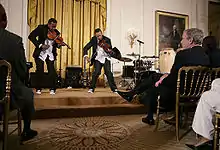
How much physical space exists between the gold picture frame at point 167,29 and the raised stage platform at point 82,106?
3.93 metres

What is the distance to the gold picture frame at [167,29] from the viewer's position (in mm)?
7711

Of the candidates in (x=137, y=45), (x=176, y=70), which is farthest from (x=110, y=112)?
(x=137, y=45)

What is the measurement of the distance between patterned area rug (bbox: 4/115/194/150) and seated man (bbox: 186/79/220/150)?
15.5 inches

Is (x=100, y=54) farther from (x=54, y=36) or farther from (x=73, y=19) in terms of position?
(x=73, y=19)

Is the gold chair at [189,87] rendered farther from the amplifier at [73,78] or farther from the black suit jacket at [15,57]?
the amplifier at [73,78]

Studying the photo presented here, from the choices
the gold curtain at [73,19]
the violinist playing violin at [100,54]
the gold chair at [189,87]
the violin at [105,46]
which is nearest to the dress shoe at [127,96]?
the violinist playing violin at [100,54]

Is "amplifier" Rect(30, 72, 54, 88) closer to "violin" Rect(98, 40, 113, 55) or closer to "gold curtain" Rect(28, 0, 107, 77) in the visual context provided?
"violin" Rect(98, 40, 113, 55)

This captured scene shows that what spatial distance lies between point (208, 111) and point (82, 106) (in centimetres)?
232

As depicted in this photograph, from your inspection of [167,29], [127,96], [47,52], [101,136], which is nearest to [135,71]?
[127,96]

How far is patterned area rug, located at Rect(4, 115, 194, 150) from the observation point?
2.22 meters

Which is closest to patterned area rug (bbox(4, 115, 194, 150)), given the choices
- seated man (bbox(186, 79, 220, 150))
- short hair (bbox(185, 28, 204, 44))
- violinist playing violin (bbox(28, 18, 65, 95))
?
seated man (bbox(186, 79, 220, 150))

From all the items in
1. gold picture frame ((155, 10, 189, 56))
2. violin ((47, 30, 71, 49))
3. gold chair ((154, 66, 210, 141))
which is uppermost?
gold picture frame ((155, 10, 189, 56))

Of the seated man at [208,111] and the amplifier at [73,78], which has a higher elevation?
the amplifier at [73,78]

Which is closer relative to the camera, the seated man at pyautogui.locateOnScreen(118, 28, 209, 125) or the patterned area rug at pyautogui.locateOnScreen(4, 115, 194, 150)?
the patterned area rug at pyautogui.locateOnScreen(4, 115, 194, 150)
